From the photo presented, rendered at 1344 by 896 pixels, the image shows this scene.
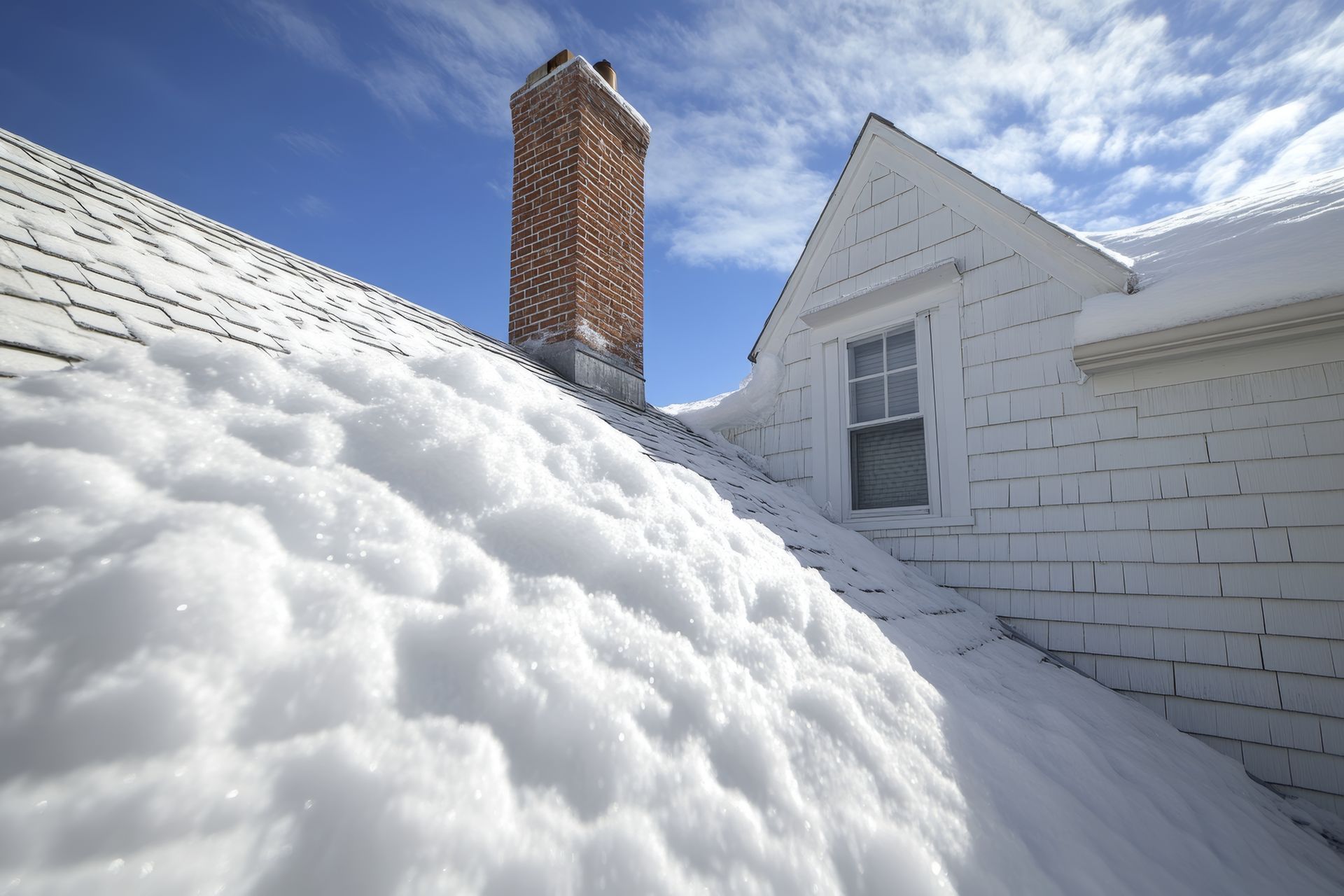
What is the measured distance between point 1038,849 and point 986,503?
9.66 ft

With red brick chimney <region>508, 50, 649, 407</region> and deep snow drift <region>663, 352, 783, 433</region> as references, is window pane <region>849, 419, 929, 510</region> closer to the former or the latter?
deep snow drift <region>663, 352, 783, 433</region>

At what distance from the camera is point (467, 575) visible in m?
1.41

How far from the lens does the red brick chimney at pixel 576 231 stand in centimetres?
430

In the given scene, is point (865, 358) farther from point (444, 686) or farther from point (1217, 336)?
point (444, 686)

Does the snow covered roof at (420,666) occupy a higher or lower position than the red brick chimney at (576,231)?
lower

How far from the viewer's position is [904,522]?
445 centimetres

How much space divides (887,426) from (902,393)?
296 millimetres

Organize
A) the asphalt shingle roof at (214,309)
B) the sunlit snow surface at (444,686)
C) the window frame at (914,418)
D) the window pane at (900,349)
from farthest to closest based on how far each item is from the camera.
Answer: the window pane at (900,349)
the window frame at (914,418)
the asphalt shingle roof at (214,309)
the sunlit snow surface at (444,686)

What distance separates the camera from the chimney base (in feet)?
13.8

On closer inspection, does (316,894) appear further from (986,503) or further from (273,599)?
(986,503)

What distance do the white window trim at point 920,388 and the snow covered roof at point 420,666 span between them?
2.07 meters

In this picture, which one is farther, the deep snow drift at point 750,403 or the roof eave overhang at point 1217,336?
the deep snow drift at point 750,403

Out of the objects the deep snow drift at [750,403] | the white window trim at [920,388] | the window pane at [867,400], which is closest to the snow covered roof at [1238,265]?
the white window trim at [920,388]

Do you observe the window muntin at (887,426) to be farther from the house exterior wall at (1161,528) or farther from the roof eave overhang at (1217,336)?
the roof eave overhang at (1217,336)
